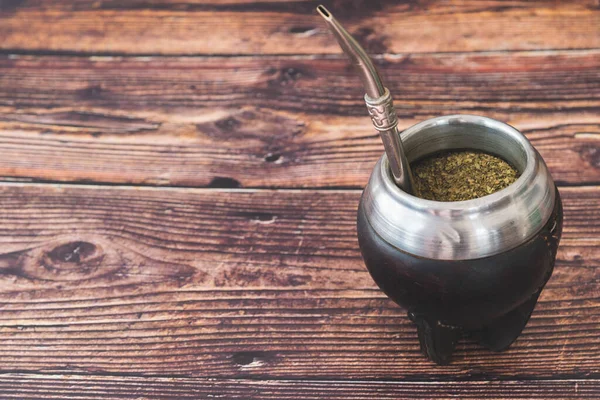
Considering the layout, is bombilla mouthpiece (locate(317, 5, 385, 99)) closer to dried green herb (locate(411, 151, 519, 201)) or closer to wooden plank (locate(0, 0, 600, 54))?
dried green herb (locate(411, 151, 519, 201))

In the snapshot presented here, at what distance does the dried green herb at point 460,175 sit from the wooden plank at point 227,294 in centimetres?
20

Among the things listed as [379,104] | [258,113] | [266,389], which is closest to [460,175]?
[379,104]

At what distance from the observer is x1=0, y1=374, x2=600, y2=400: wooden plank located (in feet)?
2.42

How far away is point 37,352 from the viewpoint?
2.76 ft

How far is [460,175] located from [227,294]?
0.34 meters

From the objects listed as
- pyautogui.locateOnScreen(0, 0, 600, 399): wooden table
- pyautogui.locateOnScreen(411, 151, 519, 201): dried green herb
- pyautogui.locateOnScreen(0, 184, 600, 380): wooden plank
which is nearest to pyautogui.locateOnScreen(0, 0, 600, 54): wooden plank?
pyautogui.locateOnScreen(0, 0, 600, 399): wooden table

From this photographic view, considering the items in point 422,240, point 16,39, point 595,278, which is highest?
point 16,39

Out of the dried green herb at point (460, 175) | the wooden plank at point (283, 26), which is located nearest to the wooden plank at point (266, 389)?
the dried green herb at point (460, 175)

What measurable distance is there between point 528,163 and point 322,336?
0.32 meters

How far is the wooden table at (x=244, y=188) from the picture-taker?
79 cm

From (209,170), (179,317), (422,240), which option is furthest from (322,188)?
(422,240)

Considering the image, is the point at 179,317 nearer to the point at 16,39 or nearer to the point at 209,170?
the point at 209,170

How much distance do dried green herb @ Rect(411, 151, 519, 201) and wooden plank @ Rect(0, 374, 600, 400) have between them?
222 mm

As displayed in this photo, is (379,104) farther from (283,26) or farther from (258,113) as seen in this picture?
(283,26)
